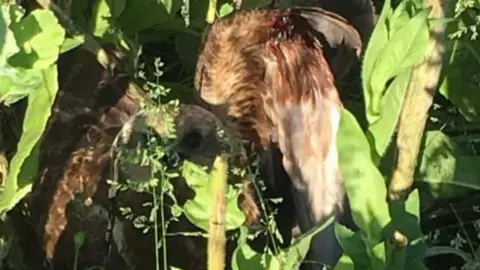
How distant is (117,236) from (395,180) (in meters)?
0.39

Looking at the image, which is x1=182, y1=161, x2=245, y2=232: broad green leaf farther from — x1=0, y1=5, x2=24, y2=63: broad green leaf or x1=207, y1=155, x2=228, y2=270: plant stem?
x1=0, y1=5, x2=24, y2=63: broad green leaf

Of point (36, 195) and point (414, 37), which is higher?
point (414, 37)

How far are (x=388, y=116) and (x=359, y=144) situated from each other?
2.9 inches

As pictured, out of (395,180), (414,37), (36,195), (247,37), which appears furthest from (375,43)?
(36,195)

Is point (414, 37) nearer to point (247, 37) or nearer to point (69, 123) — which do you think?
point (247, 37)

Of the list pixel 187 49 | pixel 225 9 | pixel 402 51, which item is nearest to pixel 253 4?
pixel 225 9

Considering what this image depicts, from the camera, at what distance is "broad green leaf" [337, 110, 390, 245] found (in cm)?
138

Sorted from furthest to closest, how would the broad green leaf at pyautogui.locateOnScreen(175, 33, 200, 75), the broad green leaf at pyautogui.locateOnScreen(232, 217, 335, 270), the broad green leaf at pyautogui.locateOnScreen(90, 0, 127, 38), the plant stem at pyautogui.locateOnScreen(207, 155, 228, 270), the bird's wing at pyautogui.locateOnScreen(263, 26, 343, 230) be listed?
the broad green leaf at pyautogui.locateOnScreen(175, 33, 200, 75), the broad green leaf at pyautogui.locateOnScreen(90, 0, 127, 38), the bird's wing at pyautogui.locateOnScreen(263, 26, 343, 230), the broad green leaf at pyautogui.locateOnScreen(232, 217, 335, 270), the plant stem at pyautogui.locateOnScreen(207, 155, 228, 270)

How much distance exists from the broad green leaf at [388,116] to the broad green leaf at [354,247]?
0.40 feet

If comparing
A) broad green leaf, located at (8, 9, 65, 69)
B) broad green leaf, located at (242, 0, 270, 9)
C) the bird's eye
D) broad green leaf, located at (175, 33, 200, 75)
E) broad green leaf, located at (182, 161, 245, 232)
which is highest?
broad green leaf, located at (8, 9, 65, 69)

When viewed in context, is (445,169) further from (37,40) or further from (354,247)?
(37,40)

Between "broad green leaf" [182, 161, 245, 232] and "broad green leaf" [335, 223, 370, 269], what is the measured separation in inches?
4.3

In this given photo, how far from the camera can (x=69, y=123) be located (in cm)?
186

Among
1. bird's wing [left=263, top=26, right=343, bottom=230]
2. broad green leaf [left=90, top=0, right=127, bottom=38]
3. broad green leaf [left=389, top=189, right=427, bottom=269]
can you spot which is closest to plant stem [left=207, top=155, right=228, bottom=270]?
broad green leaf [left=389, top=189, right=427, bottom=269]
